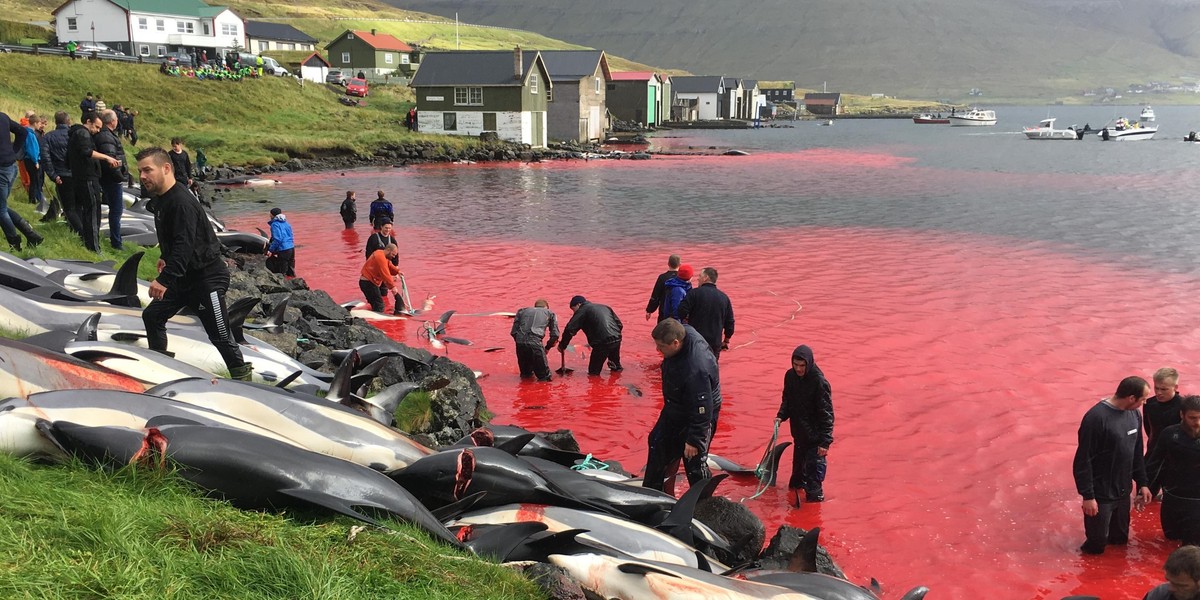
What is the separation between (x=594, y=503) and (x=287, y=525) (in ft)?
9.22

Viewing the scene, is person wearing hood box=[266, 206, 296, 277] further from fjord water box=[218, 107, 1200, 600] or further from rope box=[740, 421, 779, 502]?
rope box=[740, 421, 779, 502]

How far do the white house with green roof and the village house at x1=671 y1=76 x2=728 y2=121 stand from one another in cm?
6646

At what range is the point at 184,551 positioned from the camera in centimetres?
502

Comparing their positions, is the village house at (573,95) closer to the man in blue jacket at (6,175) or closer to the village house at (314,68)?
the village house at (314,68)

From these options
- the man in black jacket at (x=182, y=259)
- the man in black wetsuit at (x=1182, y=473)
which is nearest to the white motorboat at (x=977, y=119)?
the man in black wetsuit at (x=1182, y=473)

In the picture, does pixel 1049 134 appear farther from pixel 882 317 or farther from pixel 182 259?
pixel 182 259

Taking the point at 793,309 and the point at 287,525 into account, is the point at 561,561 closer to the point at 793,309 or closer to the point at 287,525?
the point at 287,525

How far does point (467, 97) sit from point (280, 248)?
52.5 m

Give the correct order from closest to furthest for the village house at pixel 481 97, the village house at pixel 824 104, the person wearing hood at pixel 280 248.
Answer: the person wearing hood at pixel 280 248
the village house at pixel 481 97
the village house at pixel 824 104

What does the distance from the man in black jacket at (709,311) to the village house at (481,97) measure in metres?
58.9

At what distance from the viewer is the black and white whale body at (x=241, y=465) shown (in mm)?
5840

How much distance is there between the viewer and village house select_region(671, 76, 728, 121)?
132 meters

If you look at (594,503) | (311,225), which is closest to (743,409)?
(594,503)

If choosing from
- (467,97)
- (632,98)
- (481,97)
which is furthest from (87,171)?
(632,98)
